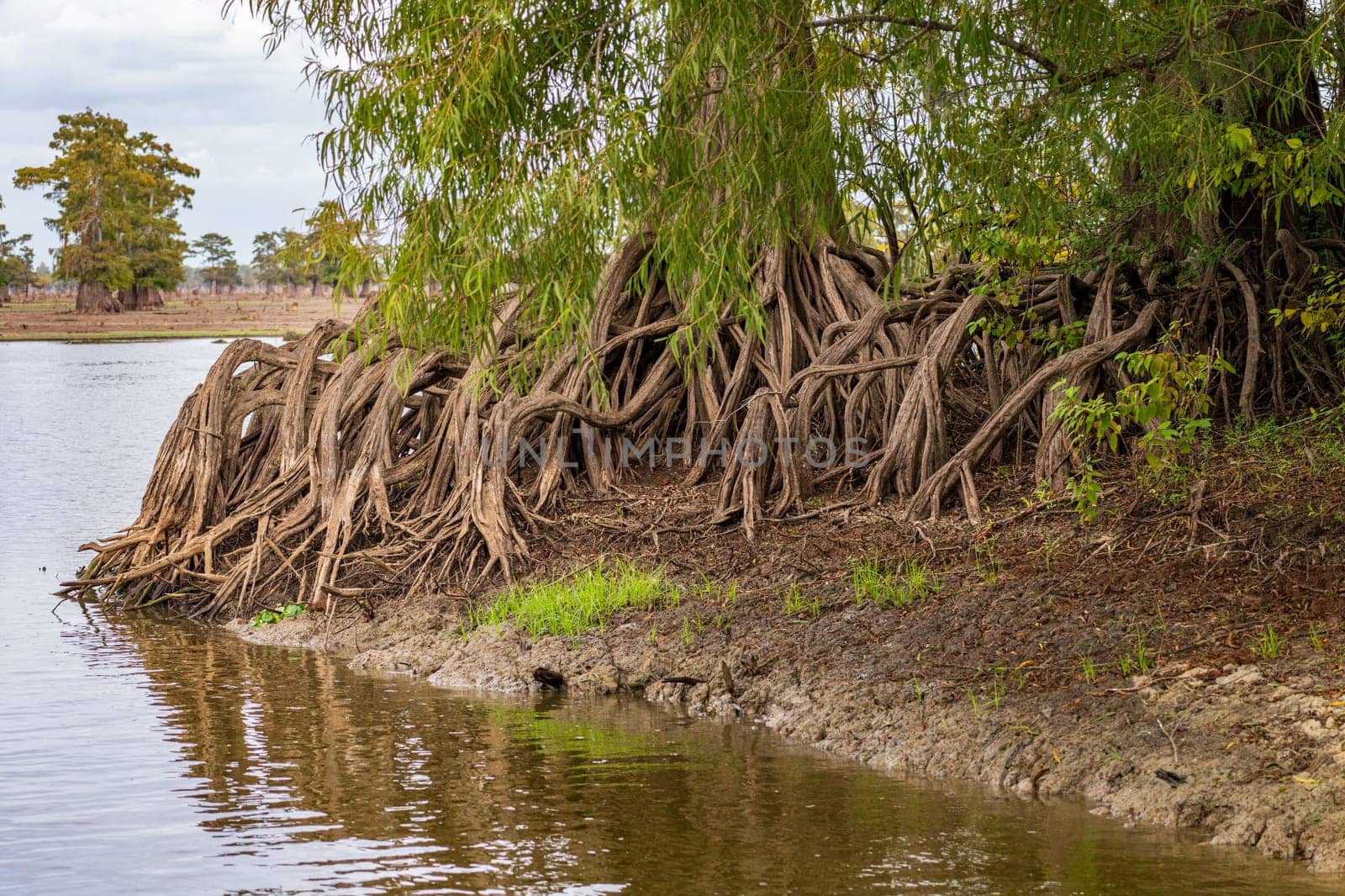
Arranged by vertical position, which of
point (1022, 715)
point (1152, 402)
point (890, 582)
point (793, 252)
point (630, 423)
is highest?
point (793, 252)

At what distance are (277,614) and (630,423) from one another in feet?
9.82

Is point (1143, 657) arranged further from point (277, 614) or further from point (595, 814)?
point (277, 614)

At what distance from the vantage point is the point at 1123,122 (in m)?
7.45

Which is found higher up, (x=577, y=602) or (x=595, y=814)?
(x=577, y=602)

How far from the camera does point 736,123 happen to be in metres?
7.37

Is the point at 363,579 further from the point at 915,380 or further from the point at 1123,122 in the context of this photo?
the point at 1123,122

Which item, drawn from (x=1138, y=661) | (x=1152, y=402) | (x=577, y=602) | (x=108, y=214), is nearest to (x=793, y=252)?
(x=577, y=602)

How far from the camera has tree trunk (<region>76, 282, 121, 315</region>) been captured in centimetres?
6988

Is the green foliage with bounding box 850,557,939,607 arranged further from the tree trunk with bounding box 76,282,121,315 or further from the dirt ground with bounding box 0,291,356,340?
the tree trunk with bounding box 76,282,121,315

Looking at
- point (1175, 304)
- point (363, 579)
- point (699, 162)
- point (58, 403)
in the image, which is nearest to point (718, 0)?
point (699, 162)

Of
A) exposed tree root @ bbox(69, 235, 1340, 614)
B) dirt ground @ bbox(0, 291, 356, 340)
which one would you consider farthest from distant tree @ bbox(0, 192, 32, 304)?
exposed tree root @ bbox(69, 235, 1340, 614)

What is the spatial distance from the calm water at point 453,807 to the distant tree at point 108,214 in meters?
61.0

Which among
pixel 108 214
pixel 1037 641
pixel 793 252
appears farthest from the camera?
pixel 108 214

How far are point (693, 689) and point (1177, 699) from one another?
2586 millimetres
